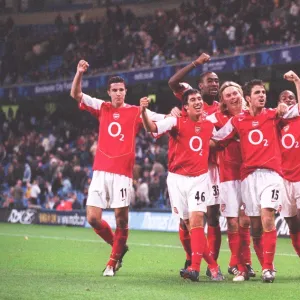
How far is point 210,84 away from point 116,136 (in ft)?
4.43

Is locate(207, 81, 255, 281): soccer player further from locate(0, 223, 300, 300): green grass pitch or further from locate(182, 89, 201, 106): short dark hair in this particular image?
locate(182, 89, 201, 106): short dark hair

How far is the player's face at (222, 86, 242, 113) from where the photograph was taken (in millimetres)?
10250

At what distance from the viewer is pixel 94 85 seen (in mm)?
33406

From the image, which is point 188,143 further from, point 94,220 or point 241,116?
point 94,220

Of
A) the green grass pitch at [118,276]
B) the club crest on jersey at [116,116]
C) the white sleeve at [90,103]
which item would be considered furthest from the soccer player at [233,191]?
the white sleeve at [90,103]

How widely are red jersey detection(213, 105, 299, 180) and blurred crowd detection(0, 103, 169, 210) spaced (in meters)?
14.4

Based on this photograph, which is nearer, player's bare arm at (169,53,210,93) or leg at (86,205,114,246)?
player's bare arm at (169,53,210,93)

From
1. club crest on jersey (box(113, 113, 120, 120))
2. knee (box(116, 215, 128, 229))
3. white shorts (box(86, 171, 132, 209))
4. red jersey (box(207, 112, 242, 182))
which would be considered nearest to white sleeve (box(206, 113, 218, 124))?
red jersey (box(207, 112, 242, 182))

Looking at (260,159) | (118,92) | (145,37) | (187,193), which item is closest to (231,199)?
(187,193)

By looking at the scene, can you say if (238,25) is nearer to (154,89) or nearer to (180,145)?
(154,89)

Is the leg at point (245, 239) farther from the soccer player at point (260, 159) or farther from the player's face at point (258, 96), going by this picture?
the player's face at point (258, 96)

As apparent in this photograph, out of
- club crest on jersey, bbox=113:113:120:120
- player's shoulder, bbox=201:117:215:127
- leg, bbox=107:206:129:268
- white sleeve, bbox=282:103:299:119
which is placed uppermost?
white sleeve, bbox=282:103:299:119

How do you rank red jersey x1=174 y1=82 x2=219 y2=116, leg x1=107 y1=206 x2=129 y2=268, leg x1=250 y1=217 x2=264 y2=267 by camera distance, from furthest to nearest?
red jersey x1=174 y1=82 x2=219 y2=116
leg x1=107 y1=206 x2=129 y2=268
leg x1=250 y1=217 x2=264 y2=267

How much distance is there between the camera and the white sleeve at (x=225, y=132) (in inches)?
395
